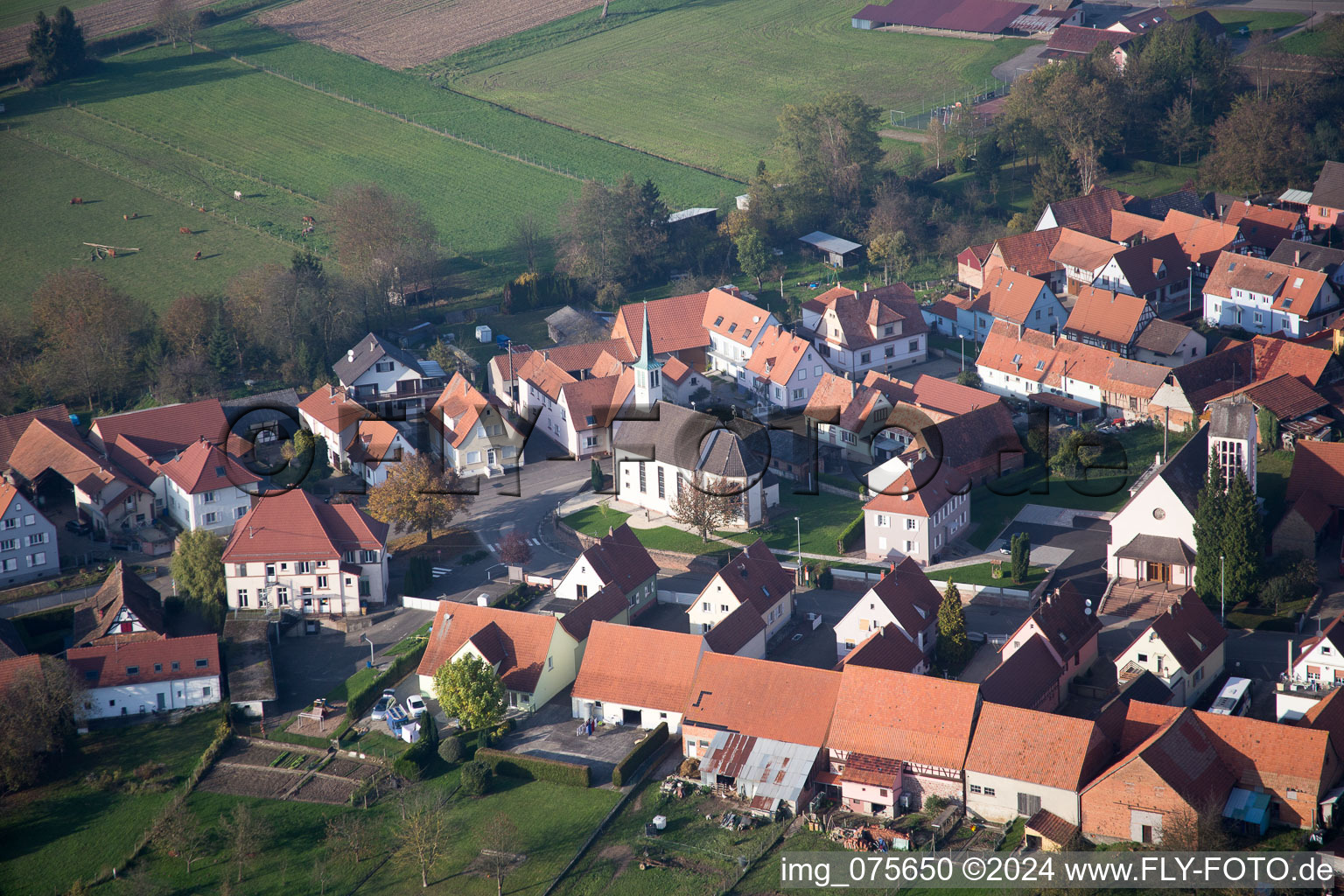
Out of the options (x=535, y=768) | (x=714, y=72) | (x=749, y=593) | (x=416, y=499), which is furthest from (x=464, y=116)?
(x=535, y=768)

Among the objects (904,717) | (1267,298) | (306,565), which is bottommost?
(306,565)

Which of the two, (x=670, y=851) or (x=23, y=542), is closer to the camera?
(x=670, y=851)

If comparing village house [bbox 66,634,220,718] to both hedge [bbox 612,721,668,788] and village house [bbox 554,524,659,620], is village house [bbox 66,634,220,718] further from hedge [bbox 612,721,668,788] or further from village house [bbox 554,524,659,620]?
hedge [bbox 612,721,668,788]

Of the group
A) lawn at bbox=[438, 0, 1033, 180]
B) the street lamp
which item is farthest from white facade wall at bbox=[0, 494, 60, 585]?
→ lawn at bbox=[438, 0, 1033, 180]

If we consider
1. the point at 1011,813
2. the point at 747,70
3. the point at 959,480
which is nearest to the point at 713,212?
the point at 747,70

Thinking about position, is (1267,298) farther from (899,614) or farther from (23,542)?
(23,542)
